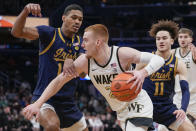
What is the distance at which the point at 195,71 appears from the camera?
6.90 meters

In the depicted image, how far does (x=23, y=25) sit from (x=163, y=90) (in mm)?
2446

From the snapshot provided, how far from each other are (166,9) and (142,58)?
A: 21408 millimetres

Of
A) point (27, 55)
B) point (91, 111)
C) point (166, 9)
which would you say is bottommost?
point (91, 111)

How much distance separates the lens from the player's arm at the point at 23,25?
13.5 ft

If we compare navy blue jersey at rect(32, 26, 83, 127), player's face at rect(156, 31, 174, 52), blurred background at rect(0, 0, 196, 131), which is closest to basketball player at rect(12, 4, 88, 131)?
navy blue jersey at rect(32, 26, 83, 127)

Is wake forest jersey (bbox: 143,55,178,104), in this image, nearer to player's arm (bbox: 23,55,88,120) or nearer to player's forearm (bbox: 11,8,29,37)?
player's arm (bbox: 23,55,88,120)

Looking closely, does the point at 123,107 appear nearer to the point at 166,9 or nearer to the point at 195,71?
the point at 195,71

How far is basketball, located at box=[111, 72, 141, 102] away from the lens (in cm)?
370

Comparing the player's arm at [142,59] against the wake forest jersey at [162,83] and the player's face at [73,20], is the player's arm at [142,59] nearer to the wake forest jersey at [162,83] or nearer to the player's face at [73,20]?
the player's face at [73,20]

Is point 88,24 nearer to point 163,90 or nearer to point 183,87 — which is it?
point 163,90

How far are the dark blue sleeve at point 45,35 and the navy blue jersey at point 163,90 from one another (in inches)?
68.8

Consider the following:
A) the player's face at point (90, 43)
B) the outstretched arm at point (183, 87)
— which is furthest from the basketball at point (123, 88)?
the outstretched arm at point (183, 87)

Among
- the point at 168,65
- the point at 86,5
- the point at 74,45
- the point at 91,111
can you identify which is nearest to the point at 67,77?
the point at 74,45

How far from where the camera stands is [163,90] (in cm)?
537
